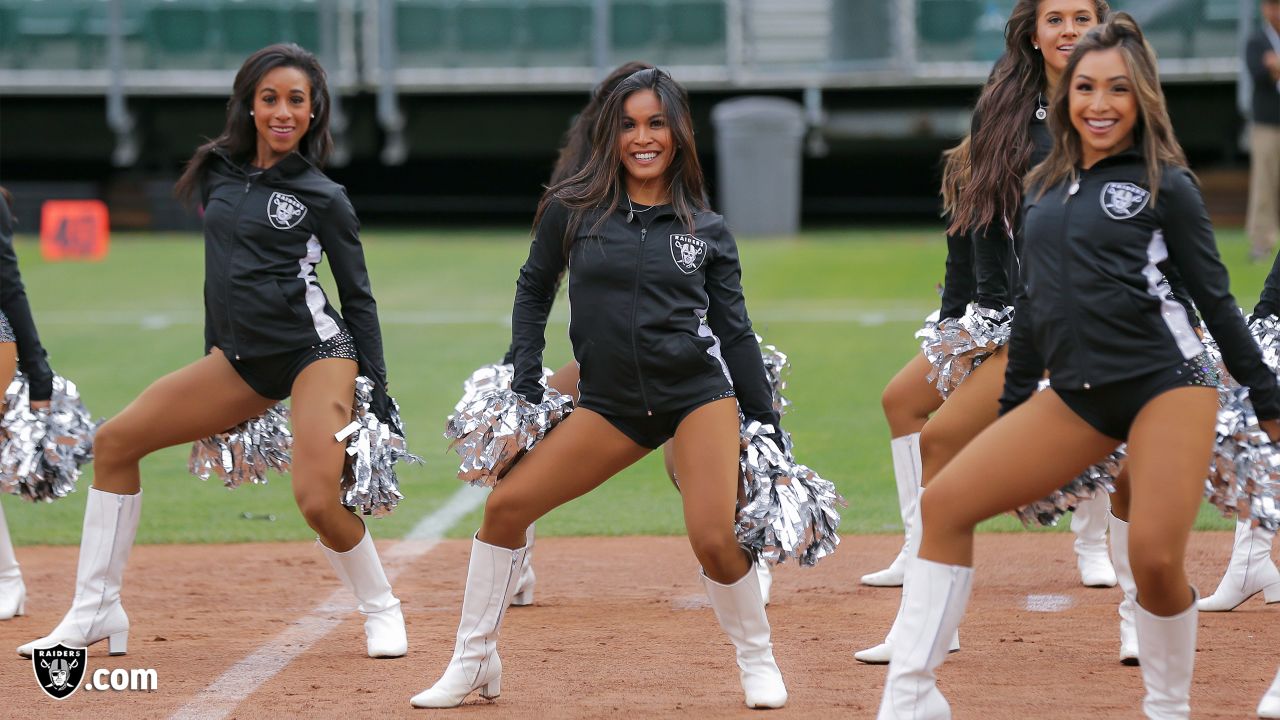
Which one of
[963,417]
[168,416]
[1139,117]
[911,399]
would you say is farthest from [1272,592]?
[168,416]

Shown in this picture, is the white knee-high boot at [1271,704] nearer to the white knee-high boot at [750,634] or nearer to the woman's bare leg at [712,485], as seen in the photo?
the white knee-high boot at [750,634]

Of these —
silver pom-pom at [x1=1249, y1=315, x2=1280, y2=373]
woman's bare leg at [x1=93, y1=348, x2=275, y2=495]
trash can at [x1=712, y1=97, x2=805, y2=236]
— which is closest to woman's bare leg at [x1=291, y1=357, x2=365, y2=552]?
woman's bare leg at [x1=93, y1=348, x2=275, y2=495]

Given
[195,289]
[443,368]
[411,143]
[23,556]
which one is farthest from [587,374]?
[411,143]

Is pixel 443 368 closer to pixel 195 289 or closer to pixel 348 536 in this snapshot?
pixel 195 289

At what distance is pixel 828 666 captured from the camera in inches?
196

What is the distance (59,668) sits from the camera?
4.89 m

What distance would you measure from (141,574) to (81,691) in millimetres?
1727

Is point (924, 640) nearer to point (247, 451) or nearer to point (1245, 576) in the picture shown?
point (1245, 576)

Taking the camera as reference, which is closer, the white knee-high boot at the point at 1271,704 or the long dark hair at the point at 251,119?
the white knee-high boot at the point at 1271,704

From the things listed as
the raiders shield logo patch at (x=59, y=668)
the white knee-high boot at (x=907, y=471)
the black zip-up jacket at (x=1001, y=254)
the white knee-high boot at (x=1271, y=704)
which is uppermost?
the black zip-up jacket at (x=1001, y=254)

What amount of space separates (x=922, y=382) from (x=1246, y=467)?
56.9 inches

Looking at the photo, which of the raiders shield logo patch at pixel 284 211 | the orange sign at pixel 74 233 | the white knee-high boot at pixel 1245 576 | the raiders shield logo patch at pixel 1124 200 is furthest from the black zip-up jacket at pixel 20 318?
the orange sign at pixel 74 233

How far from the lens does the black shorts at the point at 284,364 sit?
5.10m

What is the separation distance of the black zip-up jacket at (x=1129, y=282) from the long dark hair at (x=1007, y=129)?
2.81 feet
